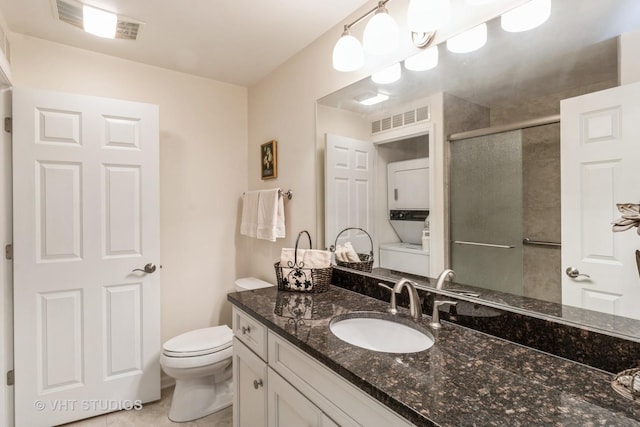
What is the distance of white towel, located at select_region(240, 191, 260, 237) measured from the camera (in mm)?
2384

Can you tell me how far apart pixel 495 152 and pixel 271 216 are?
4.84 ft

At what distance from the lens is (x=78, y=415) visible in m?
1.90

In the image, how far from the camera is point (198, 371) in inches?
74.0

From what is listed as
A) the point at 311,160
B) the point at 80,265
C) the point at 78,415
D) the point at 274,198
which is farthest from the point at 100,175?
the point at 78,415

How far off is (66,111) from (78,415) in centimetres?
184

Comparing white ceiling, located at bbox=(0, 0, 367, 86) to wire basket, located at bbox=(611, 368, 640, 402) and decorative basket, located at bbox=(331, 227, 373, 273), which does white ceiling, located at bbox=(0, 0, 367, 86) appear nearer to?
decorative basket, located at bbox=(331, 227, 373, 273)

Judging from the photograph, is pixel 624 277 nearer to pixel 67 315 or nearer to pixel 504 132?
pixel 504 132

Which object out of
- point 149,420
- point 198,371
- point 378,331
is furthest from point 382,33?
point 149,420

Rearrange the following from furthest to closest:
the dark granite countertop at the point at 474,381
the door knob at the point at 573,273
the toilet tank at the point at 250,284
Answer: the toilet tank at the point at 250,284 < the door knob at the point at 573,273 < the dark granite countertop at the point at 474,381

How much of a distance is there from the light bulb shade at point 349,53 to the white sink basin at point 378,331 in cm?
117

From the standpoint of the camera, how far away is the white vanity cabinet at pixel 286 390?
0.84 m

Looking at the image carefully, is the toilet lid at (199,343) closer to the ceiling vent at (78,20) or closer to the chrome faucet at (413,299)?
the chrome faucet at (413,299)

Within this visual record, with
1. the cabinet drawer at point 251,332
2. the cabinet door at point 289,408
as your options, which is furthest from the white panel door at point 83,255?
the cabinet door at point 289,408

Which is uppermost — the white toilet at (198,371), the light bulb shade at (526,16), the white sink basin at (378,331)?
the light bulb shade at (526,16)
